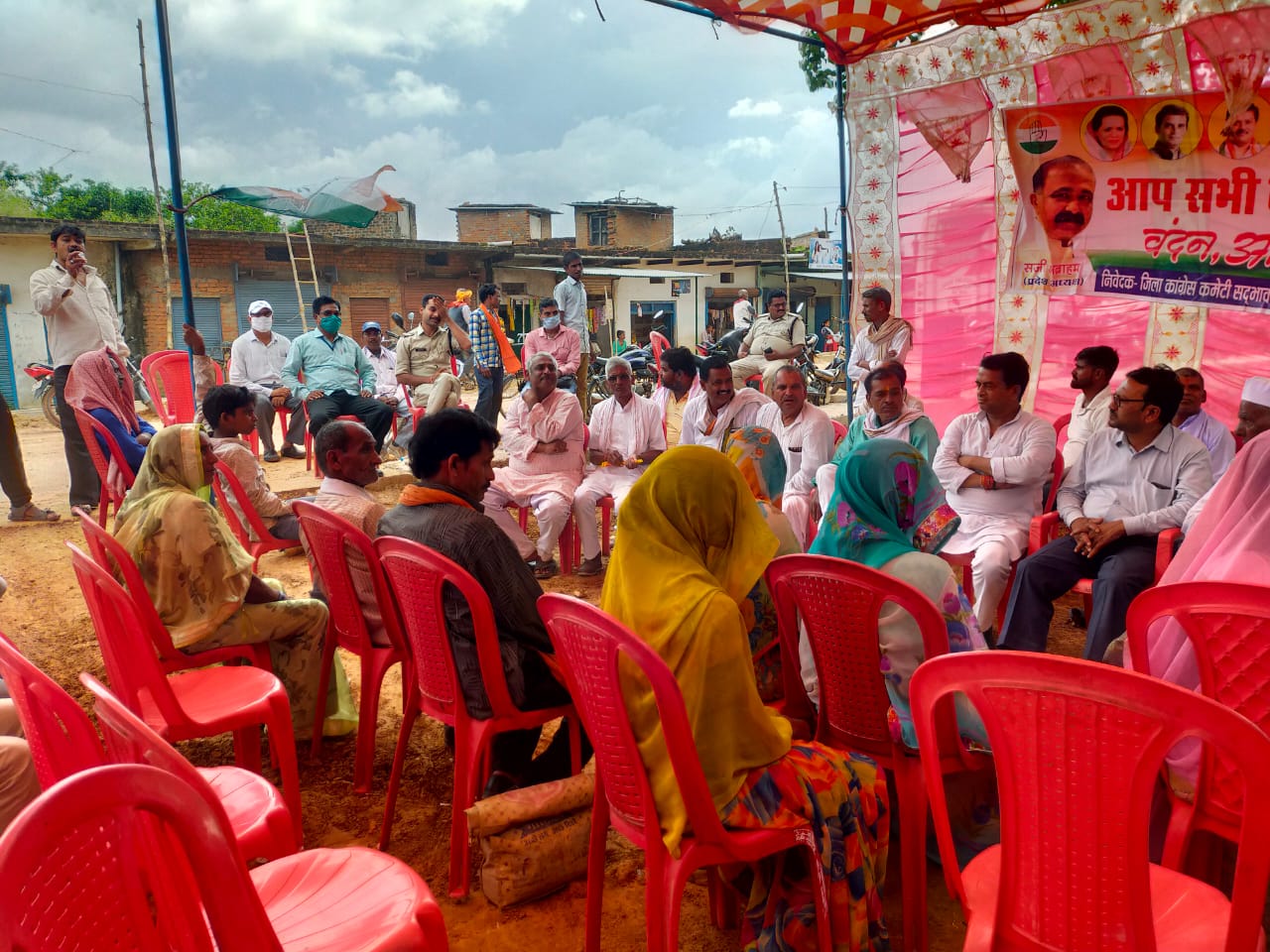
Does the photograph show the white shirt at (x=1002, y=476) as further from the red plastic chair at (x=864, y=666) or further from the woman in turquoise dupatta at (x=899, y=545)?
the red plastic chair at (x=864, y=666)

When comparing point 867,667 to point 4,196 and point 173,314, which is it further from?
point 4,196

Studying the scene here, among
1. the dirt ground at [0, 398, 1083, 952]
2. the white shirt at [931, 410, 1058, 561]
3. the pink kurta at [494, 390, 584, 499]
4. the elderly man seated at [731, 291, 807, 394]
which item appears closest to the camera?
the dirt ground at [0, 398, 1083, 952]

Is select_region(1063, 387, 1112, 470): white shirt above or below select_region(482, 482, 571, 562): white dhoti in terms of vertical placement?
above

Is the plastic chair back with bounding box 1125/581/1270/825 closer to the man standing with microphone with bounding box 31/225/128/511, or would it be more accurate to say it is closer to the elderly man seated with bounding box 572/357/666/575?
the elderly man seated with bounding box 572/357/666/575

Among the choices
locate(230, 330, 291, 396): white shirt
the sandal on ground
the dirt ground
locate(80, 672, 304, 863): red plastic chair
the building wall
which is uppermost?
the building wall

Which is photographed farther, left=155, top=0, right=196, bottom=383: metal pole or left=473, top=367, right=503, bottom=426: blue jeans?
left=473, top=367, right=503, bottom=426: blue jeans

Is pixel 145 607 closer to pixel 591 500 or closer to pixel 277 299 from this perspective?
pixel 591 500

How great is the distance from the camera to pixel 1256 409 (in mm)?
3879

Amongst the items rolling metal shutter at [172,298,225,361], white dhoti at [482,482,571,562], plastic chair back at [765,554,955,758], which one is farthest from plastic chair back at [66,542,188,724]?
rolling metal shutter at [172,298,225,361]

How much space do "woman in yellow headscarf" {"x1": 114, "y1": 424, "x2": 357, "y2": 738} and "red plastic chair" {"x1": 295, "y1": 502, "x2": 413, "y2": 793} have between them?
0.75 feet

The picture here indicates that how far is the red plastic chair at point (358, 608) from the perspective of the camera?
3023mm

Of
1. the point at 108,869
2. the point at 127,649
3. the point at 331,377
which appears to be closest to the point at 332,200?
the point at 331,377

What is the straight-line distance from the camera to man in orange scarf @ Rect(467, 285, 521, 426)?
10008mm

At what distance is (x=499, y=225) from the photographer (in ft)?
124
